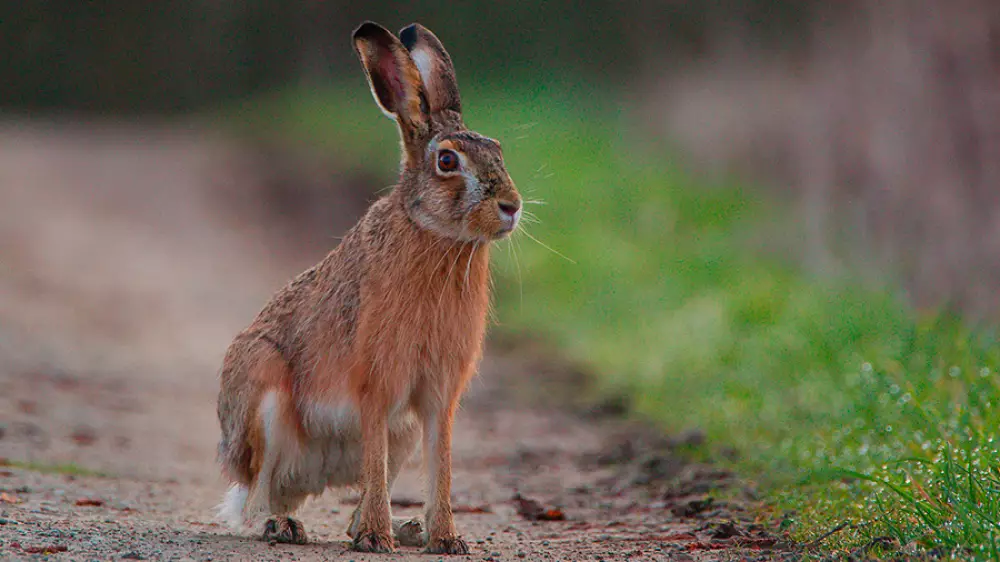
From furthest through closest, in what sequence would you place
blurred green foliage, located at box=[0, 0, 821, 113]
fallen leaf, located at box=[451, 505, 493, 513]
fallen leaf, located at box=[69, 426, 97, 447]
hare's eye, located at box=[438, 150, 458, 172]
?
Answer: blurred green foliage, located at box=[0, 0, 821, 113] → fallen leaf, located at box=[69, 426, 97, 447] → fallen leaf, located at box=[451, 505, 493, 513] → hare's eye, located at box=[438, 150, 458, 172]

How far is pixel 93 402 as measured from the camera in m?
8.80

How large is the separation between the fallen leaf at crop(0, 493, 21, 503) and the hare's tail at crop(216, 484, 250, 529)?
3.09ft

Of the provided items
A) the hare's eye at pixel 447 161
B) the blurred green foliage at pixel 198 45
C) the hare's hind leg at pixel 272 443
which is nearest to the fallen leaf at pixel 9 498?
the hare's hind leg at pixel 272 443

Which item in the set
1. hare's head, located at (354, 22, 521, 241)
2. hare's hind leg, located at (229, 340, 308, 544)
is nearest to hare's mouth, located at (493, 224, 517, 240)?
hare's head, located at (354, 22, 521, 241)

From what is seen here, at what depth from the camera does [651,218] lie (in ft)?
41.5

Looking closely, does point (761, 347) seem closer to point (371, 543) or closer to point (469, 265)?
point (469, 265)

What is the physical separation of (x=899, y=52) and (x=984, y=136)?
1.68 meters

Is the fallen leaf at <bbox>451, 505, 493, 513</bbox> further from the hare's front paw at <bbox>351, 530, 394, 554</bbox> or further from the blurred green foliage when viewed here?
the blurred green foliage

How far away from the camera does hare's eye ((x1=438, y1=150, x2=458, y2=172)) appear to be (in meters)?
4.91

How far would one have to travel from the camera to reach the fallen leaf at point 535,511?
19.5 ft

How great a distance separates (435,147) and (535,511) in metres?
1.92

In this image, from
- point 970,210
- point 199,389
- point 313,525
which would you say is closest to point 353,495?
point 313,525

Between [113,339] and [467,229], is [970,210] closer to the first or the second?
[467,229]

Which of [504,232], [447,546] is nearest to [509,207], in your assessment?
[504,232]
